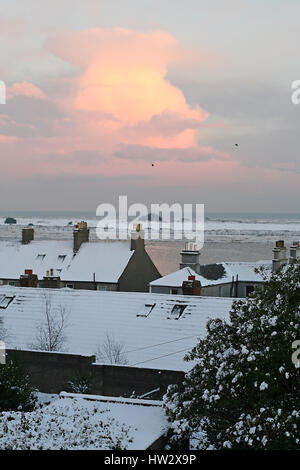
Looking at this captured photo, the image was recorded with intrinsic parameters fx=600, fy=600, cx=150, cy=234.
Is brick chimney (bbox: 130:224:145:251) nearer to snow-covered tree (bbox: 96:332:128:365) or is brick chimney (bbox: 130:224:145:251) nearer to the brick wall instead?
snow-covered tree (bbox: 96:332:128:365)

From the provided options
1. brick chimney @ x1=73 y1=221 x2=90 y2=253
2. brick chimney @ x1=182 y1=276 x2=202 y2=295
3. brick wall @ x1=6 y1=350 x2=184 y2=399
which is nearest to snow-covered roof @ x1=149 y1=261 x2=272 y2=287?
brick chimney @ x1=182 y1=276 x2=202 y2=295

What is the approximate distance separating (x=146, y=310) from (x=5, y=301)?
9.06 m

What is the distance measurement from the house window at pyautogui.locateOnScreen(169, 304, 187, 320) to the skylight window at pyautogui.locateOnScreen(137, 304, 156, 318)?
4.38 ft

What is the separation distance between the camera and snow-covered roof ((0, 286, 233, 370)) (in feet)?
101

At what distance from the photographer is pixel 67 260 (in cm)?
5534

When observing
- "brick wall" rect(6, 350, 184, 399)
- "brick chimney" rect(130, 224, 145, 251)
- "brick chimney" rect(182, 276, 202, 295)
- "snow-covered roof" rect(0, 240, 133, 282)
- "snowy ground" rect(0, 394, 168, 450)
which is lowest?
"brick wall" rect(6, 350, 184, 399)

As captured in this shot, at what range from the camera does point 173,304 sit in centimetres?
3412

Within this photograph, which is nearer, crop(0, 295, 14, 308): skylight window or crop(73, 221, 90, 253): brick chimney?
crop(0, 295, 14, 308): skylight window

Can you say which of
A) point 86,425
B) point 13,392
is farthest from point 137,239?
point 86,425

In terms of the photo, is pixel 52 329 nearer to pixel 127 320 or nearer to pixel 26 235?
pixel 127 320

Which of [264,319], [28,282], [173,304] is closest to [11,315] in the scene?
[28,282]

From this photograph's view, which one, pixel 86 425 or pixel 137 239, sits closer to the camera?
pixel 86 425

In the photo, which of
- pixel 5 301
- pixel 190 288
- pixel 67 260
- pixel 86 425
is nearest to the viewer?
pixel 86 425

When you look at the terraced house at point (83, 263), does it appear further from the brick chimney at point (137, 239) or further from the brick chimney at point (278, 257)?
the brick chimney at point (278, 257)
